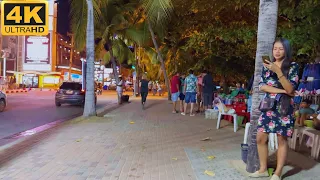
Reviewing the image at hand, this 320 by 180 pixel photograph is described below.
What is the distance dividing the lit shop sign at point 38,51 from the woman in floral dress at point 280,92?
51551 mm

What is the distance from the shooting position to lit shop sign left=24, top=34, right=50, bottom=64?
171 ft

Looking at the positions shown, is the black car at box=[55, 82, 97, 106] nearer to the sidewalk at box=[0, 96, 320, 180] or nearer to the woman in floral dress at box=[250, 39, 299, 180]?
the sidewalk at box=[0, 96, 320, 180]

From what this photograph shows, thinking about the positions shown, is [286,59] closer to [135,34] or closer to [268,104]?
[268,104]

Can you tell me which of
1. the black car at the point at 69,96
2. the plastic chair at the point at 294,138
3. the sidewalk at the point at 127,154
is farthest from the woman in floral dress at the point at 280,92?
the black car at the point at 69,96

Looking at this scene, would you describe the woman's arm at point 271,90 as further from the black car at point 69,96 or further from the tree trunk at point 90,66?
the black car at point 69,96

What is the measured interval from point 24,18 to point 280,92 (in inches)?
234

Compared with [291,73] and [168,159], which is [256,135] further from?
[168,159]

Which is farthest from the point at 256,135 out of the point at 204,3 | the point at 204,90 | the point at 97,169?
the point at 204,90

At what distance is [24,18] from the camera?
7.97 m

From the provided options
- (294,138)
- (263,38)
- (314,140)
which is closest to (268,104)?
(263,38)

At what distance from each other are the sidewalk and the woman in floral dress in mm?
872

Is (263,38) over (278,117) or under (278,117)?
over

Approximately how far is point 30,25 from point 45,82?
155ft

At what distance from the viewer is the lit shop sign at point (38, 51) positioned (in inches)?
2056
